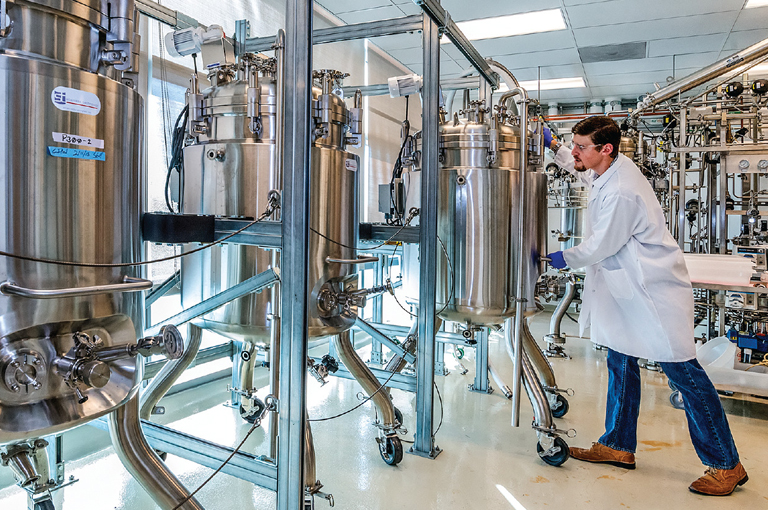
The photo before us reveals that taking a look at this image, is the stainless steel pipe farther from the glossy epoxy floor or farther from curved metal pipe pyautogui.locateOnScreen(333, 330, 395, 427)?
curved metal pipe pyautogui.locateOnScreen(333, 330, 395, 427)

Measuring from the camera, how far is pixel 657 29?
165 inches

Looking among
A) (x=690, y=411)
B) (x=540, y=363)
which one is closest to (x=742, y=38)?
(x=540, y=363)

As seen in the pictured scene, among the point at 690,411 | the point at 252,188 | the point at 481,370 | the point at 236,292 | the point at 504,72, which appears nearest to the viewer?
the point at 236,292

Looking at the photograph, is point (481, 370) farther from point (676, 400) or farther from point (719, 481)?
point (719, 481)

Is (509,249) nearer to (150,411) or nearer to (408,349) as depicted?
(408,349)

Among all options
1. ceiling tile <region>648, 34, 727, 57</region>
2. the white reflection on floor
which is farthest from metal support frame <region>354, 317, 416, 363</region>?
ceiling tile <region>648, 34, 727, 57</region>

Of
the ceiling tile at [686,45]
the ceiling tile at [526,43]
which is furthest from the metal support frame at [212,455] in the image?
the ceiling tile at [686,45]

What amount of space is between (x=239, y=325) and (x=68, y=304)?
29.1 inches

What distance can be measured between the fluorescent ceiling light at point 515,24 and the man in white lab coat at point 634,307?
2166 mm

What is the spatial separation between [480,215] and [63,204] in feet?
5.35

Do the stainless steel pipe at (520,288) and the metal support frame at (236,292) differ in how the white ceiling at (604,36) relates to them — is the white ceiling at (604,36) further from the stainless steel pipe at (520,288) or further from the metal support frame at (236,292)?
the metal support frame at (236,292)

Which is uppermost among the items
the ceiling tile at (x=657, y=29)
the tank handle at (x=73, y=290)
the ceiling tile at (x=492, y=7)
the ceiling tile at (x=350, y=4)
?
the ceiling tile at (x=657, y=29)

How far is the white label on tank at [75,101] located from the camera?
37.7 inches

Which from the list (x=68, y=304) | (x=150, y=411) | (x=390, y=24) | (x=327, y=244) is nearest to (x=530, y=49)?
(x=390, y=24)
